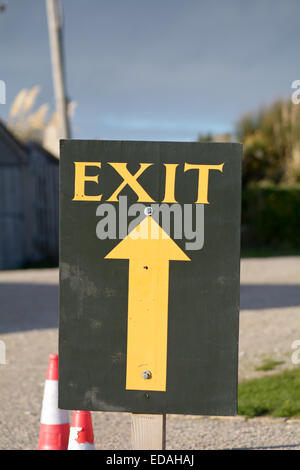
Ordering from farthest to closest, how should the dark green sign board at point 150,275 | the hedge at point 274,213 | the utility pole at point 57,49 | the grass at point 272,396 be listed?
the hedge at point 274,213
the utility pole at point 57,49
the grass at point 272,396
the dark green sign board at point 150,275

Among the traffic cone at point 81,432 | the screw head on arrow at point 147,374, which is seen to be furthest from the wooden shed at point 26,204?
the screw head on arrow at point 147,374

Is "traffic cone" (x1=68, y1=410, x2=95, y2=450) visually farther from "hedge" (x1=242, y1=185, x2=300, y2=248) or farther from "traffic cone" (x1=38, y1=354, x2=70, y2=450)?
"hedge" (x1=242, y1=185, x2=300, y2=248)

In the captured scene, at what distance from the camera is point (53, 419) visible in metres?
4.11

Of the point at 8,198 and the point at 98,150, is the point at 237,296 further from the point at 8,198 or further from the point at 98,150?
the point at 8,198

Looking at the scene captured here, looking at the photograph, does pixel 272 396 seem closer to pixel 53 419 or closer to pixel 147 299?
pixel 53 419

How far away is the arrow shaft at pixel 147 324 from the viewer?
10.3ft

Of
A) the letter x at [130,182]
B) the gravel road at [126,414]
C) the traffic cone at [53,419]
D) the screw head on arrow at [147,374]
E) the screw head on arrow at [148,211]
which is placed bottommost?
the gravel road at [126,414]

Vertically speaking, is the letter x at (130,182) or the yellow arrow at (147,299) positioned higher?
the letter x at (130,182)

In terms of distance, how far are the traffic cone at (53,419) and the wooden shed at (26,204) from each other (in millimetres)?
14120

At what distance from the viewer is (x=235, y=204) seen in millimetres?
3076

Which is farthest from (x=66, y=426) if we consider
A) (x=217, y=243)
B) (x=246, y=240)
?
(x=246, y=240)

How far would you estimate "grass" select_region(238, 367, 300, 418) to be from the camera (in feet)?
17.5

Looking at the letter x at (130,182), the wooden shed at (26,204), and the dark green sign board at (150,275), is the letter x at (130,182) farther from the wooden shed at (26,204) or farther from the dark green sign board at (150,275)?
the wooden shed at (26,204)

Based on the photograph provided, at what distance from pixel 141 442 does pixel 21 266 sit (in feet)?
50.9
